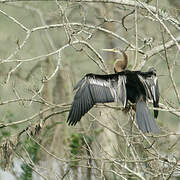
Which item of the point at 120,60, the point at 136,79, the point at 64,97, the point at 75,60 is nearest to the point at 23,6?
the point at 75,60

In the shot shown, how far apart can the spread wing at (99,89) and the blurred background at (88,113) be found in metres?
0.11

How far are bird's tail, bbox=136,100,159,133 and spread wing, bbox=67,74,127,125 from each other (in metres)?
0.28

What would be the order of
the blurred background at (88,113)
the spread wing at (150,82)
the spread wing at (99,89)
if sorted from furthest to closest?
the spread wing at (150,82), the spread wing at (99,89), the blurred background at (88,113)

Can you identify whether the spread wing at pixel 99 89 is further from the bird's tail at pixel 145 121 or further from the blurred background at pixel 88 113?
the bird's tail at pixel 145 121

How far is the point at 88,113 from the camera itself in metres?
5.61

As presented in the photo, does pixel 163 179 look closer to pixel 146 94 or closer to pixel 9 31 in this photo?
pixel 146 94

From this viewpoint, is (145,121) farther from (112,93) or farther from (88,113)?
(88,113)

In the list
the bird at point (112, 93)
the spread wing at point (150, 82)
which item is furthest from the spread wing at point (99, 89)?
the spread wing at point (150, 82)

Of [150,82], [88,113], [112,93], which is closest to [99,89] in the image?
[112,93]

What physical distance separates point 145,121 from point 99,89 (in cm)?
64

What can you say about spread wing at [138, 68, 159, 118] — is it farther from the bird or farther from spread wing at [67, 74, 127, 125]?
spread wing at [67, 74, 127, 125]

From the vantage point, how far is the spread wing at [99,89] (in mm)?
5863

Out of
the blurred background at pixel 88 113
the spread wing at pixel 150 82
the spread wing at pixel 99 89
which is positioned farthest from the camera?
the spread wing at pixel 150 82

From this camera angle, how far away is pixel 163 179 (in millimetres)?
4602
